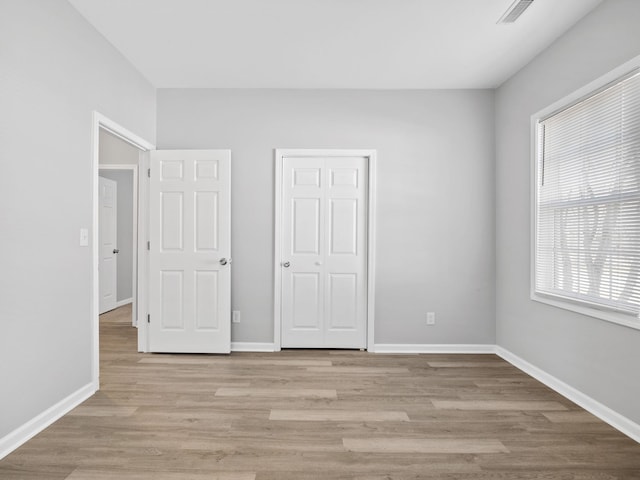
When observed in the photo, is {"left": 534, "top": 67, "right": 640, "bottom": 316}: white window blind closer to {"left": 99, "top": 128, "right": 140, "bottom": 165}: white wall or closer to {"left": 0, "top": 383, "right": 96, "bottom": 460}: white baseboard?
{"left": 0, "top": 383, "right": 96, "bottom": 460}: white baseboard

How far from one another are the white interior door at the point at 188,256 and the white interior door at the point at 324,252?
2.12 ft

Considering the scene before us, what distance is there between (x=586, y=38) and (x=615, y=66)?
0.40 metres

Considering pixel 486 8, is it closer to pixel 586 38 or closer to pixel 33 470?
pixel 586 38

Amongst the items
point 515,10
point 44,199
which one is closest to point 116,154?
point 44,199

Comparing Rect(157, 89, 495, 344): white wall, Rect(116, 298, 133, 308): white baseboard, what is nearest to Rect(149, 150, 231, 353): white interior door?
Rect(157, 89, 495, 344): white wall

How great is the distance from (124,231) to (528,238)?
6.32m

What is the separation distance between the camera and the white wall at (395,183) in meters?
4.05

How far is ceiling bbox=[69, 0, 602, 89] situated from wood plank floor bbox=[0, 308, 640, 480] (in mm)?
2729

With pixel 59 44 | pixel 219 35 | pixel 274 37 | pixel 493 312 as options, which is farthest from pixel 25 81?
pixel 493 312

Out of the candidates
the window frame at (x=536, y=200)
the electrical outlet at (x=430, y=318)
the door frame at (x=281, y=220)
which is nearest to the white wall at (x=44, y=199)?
the door frame at (x=281, y=220)

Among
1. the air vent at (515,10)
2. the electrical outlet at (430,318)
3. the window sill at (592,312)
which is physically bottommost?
the electrical outlet at (430,318)

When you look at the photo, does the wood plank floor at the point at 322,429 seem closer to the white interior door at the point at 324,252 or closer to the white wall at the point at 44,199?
the white wall at the point at 44,199

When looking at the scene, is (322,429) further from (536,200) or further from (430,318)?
(536,200)

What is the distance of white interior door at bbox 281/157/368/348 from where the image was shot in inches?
161
